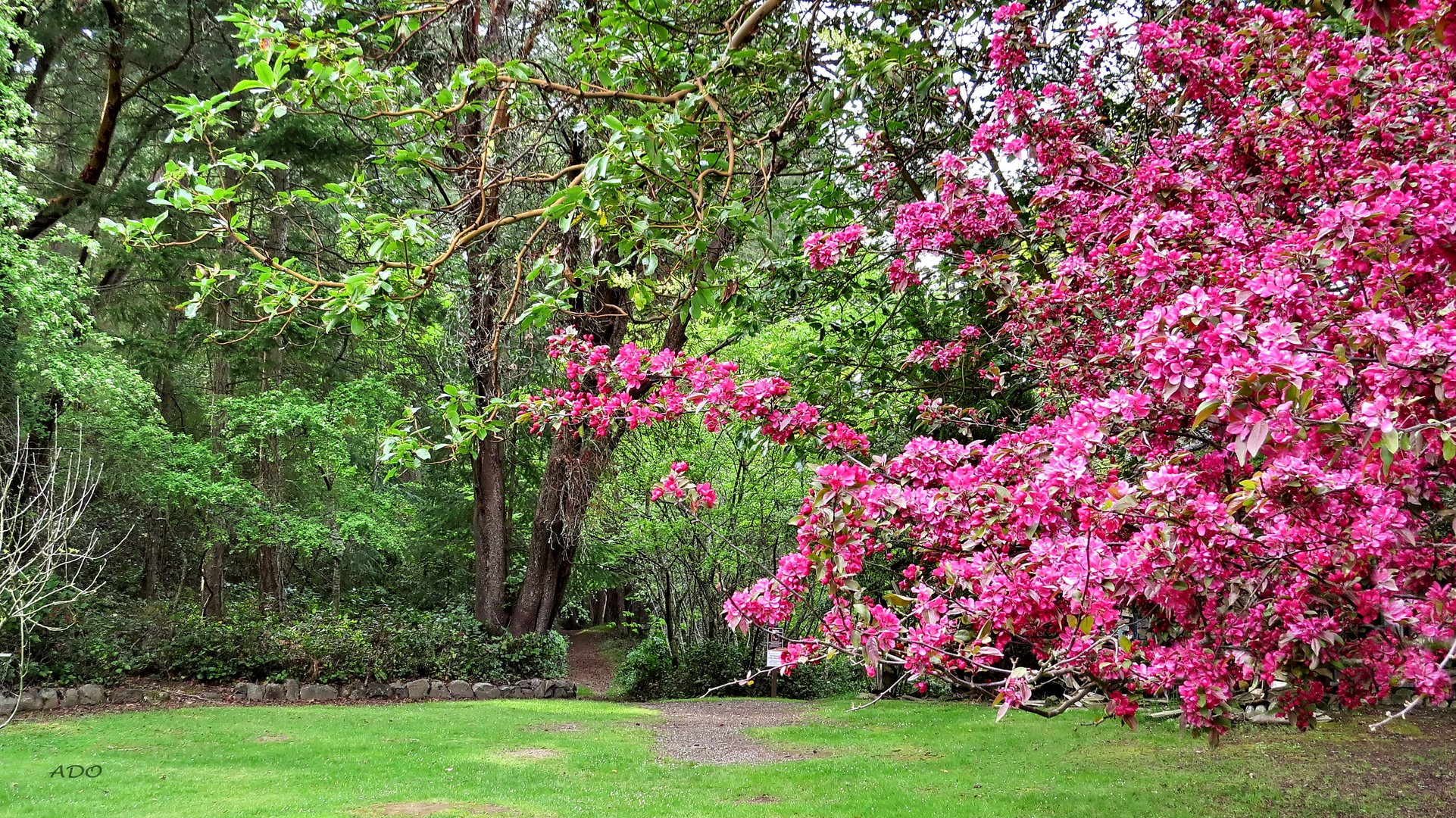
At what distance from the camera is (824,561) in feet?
8.79

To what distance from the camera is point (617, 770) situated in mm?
7949

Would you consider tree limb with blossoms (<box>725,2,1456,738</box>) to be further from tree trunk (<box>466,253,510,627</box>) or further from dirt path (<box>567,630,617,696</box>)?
dirt path (<box>567,630,617,696</box>)

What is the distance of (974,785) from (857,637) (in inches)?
210

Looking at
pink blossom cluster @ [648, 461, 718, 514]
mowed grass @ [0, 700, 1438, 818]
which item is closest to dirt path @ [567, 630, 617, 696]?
mowed grass @ [0, 700, 1438, 818]

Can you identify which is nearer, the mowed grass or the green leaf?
the green leaf

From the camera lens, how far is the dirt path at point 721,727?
877 centimetres

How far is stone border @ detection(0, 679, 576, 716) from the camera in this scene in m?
10.6

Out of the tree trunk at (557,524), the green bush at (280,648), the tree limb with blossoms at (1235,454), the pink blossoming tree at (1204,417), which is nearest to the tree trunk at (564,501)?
the tree trunk at (557,524)

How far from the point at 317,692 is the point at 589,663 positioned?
28.3ft

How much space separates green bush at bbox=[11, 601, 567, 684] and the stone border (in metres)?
0.17

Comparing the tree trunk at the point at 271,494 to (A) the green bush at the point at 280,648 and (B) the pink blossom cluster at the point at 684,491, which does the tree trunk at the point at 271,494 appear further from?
(B) the pink blossom cluster at the point at 684,491

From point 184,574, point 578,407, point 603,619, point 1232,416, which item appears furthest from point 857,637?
point 603,619

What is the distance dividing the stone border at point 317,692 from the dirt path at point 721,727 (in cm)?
194

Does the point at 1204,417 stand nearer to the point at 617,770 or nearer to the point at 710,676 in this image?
the point at 617,770
